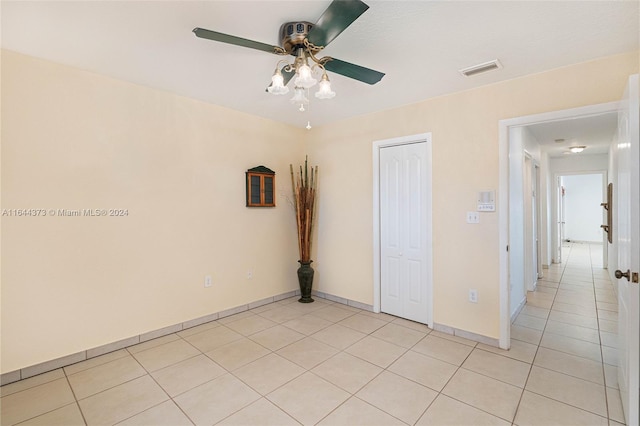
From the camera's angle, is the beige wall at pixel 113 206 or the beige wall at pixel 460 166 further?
the beige wall at pixel 460 166

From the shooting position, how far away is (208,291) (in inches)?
136

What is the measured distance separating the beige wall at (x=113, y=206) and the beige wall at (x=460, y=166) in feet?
4.28

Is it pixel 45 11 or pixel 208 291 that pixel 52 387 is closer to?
pixel 208 291

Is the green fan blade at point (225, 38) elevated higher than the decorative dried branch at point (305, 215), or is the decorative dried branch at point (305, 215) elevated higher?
the green fan blade at point (225, 38)

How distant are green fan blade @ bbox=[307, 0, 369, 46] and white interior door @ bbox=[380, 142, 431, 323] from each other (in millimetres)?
2014

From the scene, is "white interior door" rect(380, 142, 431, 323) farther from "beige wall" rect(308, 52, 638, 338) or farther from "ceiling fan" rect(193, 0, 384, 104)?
"ceiling fan" rect(193, 0, 384, 104)

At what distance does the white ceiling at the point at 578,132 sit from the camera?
12.5 feet

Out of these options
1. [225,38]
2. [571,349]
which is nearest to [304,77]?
[225,38]

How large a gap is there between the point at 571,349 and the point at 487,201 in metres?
1.55

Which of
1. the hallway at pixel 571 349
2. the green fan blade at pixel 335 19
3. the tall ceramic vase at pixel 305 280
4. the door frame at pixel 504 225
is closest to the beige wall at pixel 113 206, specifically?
the tall ceramic vase at pixel 305 280

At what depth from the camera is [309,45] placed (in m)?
1.80

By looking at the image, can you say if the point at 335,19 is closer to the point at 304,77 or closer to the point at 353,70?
the point at 304,77

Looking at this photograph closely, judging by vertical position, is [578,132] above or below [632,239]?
above

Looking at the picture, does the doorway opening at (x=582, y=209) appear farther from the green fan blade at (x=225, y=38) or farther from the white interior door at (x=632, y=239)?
the green fan blade at (x=225, y=38)
